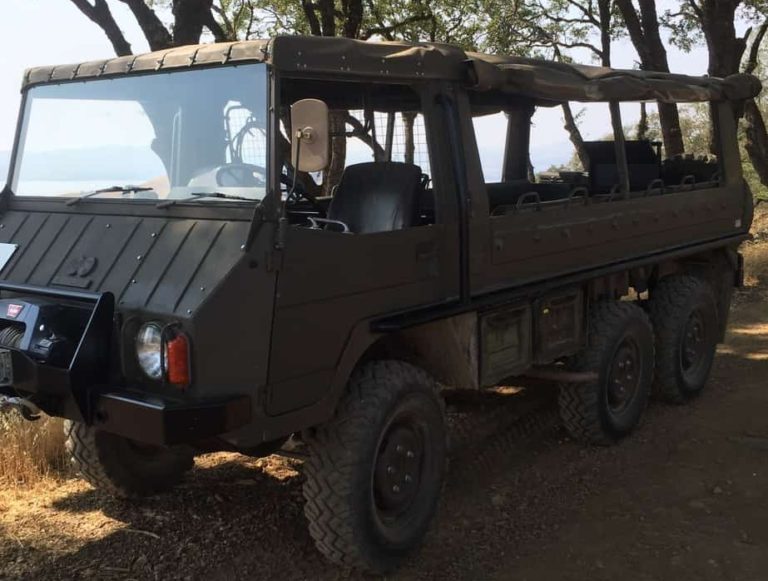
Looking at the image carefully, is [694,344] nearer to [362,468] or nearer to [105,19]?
[362,468]

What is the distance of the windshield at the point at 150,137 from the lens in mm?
3539

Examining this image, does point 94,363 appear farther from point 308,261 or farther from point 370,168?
point 370,168

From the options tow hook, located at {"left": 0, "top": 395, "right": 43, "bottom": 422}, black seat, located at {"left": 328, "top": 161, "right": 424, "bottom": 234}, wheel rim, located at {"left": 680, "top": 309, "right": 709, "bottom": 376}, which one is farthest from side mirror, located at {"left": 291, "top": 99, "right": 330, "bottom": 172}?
wheel rim, located at {"left": 680, "top": 309, "right": 709, "bottom": 376}

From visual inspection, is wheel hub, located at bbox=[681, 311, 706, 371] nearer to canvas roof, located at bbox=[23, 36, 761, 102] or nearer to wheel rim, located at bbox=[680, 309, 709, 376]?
wheel rim, located at bbox=[680, 309, 709, 376]

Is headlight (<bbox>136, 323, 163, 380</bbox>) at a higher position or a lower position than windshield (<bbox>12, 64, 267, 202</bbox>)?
lower

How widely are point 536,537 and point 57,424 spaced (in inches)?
116

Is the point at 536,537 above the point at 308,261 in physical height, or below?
below

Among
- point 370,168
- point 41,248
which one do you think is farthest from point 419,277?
point 41,248

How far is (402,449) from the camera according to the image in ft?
13.3

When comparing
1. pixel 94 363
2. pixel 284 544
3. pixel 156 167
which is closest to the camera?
pixel 94 363

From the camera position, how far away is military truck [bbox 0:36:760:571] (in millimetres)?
3273

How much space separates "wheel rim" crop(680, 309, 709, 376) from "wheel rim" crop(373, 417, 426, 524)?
10.6 ft

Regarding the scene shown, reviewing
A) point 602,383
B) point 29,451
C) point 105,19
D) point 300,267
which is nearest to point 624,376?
point 602,383

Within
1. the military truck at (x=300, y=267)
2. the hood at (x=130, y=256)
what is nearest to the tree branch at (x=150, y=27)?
the military truck at (x=300, y=267)
